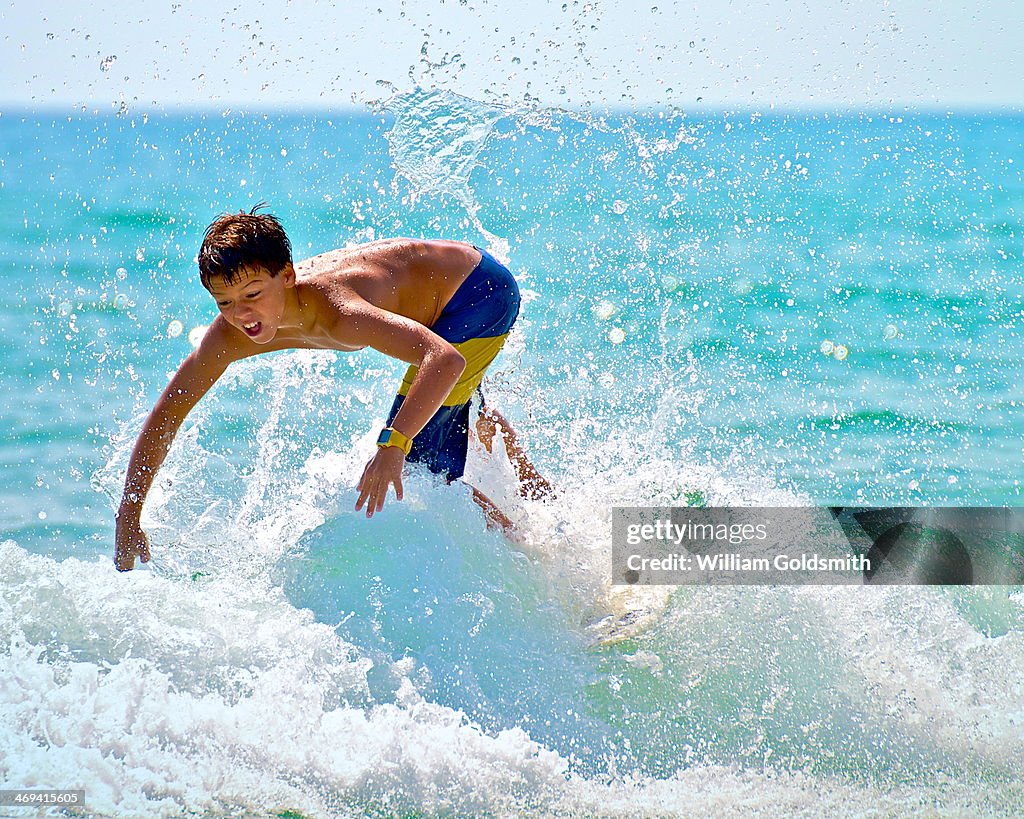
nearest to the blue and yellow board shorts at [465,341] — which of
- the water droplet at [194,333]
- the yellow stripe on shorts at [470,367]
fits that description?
the yellow stripe on shorts at [470,367]

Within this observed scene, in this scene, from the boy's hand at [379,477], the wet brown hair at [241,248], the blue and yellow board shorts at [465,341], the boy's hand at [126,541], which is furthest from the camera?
the blue and yellow board shorts at [465,341]

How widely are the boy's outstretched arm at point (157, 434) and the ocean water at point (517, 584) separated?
14.0 inches

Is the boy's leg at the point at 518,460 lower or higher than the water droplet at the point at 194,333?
lower

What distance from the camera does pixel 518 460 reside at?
443 centimetres

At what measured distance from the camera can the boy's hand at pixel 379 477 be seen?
2.83 m

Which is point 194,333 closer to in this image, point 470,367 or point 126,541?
point 470,367

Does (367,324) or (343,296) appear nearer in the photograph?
(367,324)

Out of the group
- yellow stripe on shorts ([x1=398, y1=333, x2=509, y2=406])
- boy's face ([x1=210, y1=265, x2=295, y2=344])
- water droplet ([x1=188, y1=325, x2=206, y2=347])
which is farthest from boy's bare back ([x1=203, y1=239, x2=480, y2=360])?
water droplet ([x1=188, y1=325, x2=206, y2=347])

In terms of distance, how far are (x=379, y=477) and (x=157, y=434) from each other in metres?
0.97

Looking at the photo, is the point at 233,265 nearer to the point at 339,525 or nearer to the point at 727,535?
the point at 339,525

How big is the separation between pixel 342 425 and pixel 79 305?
5428 mm

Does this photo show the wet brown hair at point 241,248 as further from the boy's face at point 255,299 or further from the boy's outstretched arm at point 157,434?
the boy's outstretched arm at point 157,434

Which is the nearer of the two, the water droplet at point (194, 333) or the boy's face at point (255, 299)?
the boy's face at point (255, 299)

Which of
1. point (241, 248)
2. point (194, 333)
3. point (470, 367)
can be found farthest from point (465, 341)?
point (194, 333)
